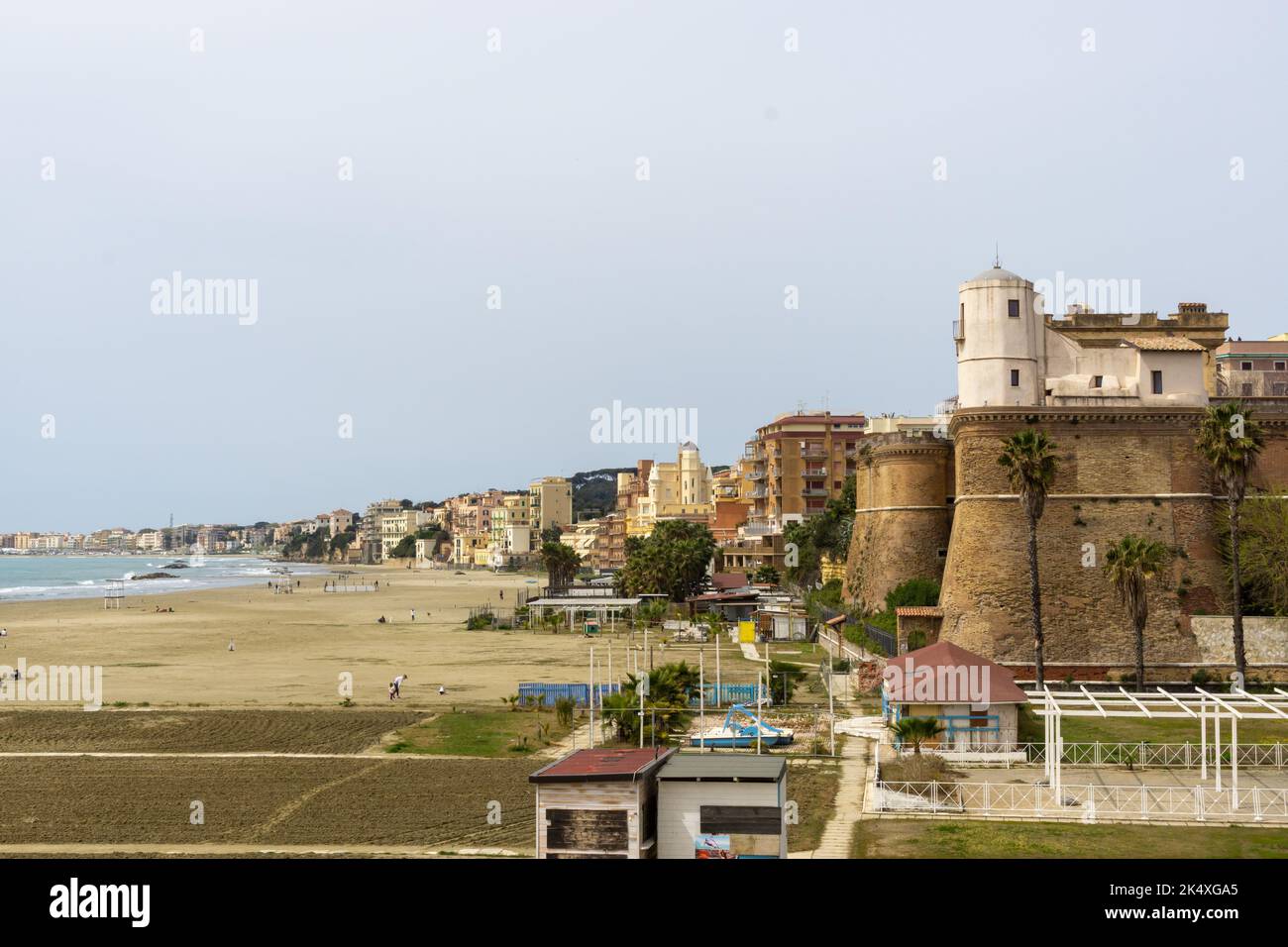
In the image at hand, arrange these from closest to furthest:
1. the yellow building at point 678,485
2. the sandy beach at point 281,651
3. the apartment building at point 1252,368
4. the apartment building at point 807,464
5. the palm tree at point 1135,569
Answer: the palm tree at point 1135,569 → the sandy beach at point 281,651 → the apartment building at point 1252,368 → the apartment building at point 807,464 → the yellow building at point 678,485

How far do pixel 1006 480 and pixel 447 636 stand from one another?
142 feet

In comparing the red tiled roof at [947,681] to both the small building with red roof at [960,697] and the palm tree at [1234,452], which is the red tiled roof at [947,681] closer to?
the small building with red roof at [960,697]

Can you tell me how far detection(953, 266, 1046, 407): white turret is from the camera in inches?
2076

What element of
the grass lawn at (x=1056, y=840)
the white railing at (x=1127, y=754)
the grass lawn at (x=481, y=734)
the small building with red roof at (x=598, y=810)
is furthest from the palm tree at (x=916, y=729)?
the small building with red roof at (x=598, y=810)

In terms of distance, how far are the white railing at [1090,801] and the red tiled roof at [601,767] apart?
8602 mm

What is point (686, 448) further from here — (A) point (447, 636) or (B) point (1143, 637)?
(B) point (1143, 637)

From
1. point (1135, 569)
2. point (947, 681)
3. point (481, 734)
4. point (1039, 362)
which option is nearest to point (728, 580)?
point (1039, 362)

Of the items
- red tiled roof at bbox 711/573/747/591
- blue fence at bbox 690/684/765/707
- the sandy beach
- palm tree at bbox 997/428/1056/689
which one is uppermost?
palm tree at bbox 997/428/1056/689

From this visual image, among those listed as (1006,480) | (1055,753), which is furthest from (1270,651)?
(1055,753)

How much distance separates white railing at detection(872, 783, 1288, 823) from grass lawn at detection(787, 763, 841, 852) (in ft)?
4.38

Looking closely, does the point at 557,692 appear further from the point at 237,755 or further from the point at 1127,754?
the point at 1127,754

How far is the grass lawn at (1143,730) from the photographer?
35906 millimetres

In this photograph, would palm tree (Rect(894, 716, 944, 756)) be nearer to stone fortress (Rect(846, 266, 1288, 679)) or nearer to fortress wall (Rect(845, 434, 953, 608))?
stone fortress (Rect(846, 266, 1288, 679))

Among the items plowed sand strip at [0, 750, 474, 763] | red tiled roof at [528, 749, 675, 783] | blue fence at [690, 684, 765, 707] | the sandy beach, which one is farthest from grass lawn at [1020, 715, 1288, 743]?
the sandy beach
